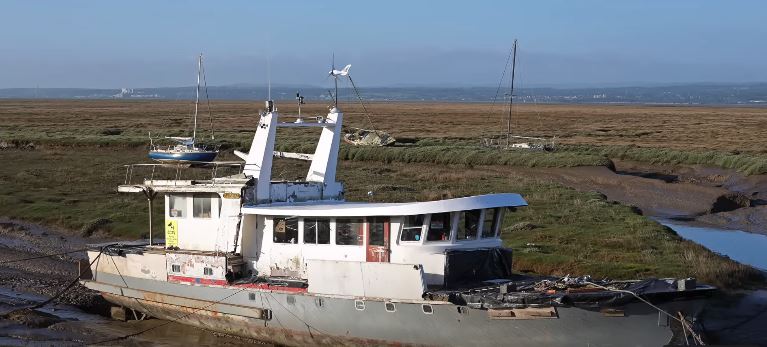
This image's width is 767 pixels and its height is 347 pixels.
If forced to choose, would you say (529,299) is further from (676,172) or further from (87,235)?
(676,172)

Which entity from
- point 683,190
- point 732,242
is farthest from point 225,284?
point 683,190

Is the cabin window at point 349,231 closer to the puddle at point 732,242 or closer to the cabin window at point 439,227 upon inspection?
the cabin window at point 439,227

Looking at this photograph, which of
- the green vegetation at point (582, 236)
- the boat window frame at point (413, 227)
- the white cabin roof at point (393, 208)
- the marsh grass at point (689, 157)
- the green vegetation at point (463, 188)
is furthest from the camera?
the marsh grass at point (689, 157)

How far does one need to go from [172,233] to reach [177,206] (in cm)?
69

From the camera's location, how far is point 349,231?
69.4 ft

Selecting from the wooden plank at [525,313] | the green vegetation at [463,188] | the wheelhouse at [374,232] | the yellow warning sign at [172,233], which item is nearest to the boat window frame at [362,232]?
the wheelhouse at [374,232]

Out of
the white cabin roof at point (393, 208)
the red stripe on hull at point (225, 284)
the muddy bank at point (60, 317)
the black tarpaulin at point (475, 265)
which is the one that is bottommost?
the muddy bank at point (60, 317)

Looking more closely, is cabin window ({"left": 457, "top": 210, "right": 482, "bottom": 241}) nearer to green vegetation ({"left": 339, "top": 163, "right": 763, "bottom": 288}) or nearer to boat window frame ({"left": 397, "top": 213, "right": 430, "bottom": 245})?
boat window frame ({"left": 397, "top": 213, "right": 430, "bottom": 245})

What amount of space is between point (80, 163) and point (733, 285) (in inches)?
1632

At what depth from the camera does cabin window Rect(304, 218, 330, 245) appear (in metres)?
21.5

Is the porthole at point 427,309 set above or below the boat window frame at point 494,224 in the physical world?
below

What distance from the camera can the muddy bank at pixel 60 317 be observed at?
75.6 feet

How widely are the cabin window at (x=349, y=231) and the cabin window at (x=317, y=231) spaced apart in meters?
0.30

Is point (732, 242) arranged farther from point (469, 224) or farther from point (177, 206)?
point (177, 206)
